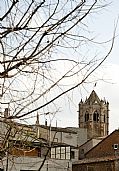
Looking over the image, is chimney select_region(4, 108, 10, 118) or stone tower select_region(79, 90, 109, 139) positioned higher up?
stone tower select_region(79, 90, 109, 139)

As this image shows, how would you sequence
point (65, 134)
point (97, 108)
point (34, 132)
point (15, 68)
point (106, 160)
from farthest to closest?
point (97, 108), point (65, 134), point (106, 160), point (34, 132), point (15, 68)

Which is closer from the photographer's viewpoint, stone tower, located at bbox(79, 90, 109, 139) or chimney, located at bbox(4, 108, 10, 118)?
chimney, located at bbox(4, 108, 10, 118)

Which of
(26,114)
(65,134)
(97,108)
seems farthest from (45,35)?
(97,108)

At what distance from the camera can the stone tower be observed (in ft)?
297

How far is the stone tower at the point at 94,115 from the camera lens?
9044 cm

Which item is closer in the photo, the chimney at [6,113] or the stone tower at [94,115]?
the chimney at [6,113]

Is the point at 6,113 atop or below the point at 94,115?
below

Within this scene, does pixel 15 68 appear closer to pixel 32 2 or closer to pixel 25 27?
pixel 25 27

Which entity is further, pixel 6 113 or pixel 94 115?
pixel 94 115

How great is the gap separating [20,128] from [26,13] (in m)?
0.68

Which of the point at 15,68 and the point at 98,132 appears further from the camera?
the point at 98,132

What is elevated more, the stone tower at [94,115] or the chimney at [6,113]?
the stone tower at [94,115]

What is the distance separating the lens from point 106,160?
34188 mm

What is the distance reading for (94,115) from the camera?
92.5 m
